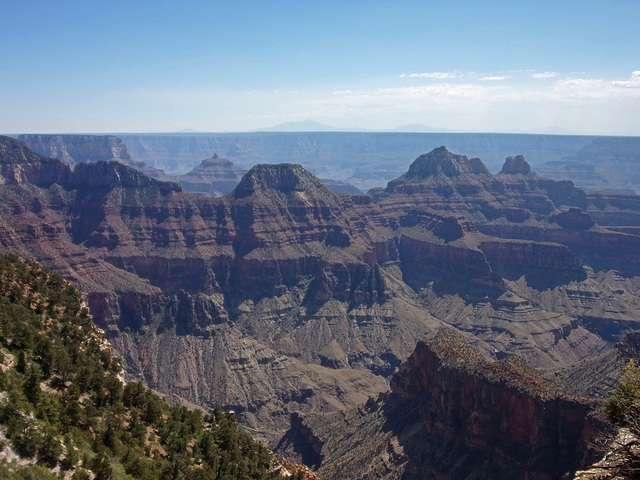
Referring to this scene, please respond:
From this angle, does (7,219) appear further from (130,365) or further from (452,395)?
(452,395)

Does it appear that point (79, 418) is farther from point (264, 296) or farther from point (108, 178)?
point (108, 178)

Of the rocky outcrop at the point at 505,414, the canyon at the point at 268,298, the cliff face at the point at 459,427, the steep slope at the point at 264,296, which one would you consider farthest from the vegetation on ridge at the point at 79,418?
the steep slope at the point at 264,296

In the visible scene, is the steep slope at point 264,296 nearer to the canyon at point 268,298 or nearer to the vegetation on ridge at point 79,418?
the canyon at point 268,298

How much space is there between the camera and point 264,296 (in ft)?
565

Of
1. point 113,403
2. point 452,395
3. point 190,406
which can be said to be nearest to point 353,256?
point 190,406

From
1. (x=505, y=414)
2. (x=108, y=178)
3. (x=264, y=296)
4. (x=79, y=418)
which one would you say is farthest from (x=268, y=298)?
(x=79, y=418)

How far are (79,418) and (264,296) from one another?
13695 centimetres

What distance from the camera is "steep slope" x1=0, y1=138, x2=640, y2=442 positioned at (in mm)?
121250

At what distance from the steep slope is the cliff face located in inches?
1223

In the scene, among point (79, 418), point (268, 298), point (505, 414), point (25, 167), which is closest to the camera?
→ point (79, 418)

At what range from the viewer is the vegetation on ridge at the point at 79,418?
30.1 m

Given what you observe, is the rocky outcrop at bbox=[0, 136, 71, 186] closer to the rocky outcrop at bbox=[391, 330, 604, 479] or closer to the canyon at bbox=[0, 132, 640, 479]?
the canyon at bbox=[0, 132, 640, 479]

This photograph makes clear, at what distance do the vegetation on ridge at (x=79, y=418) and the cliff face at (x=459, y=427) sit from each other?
106 feet

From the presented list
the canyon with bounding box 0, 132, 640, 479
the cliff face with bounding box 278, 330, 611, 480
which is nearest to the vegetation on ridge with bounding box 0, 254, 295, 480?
the cliff face with bounding box 278, 330, 611, 480
